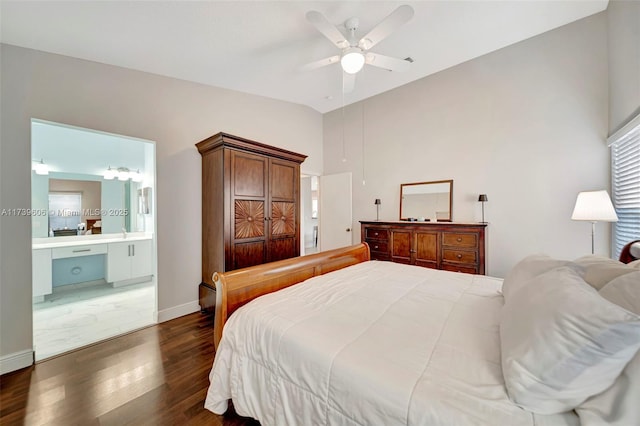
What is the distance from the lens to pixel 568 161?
2.71m

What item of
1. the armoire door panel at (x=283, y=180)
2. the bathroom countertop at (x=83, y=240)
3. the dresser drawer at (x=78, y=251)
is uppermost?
the armoire door panel at (x=283, y=180)

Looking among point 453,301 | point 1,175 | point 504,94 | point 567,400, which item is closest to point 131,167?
point 1,175

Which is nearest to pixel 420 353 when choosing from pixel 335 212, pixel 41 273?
pixel 335 212

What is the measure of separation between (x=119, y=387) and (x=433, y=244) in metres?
3.41

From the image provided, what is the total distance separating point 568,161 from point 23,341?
219 inches

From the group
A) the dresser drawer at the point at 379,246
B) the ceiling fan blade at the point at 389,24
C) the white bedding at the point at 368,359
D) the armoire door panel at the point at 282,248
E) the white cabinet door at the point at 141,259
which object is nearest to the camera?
the white bedding at the point at 368,359

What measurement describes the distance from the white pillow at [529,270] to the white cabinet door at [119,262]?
4.87 metres

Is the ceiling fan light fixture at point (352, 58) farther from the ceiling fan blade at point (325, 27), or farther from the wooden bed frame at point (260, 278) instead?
the wooden bed frame at point (260, 278)

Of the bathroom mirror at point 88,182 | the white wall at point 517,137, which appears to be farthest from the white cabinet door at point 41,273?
the white wall at point 517,137

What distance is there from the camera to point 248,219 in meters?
2.94

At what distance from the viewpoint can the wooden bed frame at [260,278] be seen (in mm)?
1448

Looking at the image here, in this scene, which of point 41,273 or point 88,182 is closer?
point 41,273

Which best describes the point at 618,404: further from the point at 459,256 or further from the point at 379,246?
the point at 379,246

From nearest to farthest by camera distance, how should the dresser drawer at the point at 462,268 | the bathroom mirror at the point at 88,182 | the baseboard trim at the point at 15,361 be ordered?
the baseboard trim at the point at 15,361
the dresser drawer at the point at 462,268
the bathroom mirror at the point at 88,182
